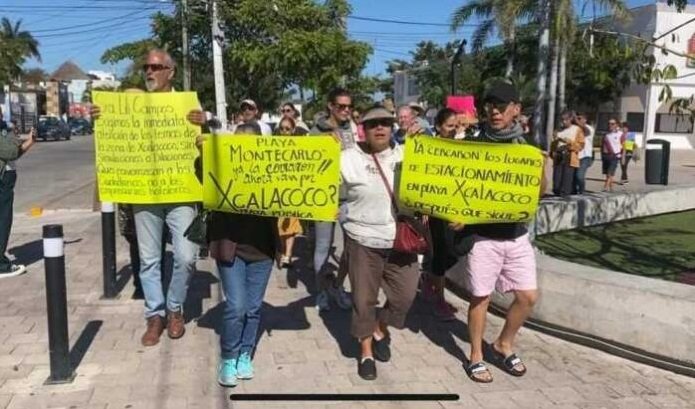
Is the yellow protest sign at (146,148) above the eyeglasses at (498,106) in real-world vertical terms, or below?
below

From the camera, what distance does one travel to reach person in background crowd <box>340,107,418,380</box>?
4.37 meters

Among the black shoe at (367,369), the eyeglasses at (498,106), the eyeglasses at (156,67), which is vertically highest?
the eyeglasses at (156,67)

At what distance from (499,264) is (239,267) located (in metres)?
1.58

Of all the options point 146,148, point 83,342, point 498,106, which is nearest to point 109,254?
point 83,342

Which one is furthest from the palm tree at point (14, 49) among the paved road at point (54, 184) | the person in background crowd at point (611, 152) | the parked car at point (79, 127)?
the person in background crowd at point (611, 152)

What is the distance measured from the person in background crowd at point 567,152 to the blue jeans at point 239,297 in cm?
930

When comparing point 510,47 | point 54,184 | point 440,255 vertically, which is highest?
point 510,47

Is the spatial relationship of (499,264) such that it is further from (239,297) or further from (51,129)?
(51,129)

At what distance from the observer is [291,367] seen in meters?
4.75

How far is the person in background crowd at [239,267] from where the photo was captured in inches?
171

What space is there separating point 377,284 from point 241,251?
877 mm

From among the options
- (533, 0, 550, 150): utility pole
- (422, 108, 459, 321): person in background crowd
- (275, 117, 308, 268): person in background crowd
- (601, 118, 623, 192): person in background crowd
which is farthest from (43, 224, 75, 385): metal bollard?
(533, 0, 550, 150): utility pole

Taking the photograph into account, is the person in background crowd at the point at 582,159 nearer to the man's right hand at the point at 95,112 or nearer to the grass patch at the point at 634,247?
the grass patch at the point at 634,247

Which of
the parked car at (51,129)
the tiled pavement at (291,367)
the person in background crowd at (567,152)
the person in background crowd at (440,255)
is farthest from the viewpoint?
the parked car at (51,129)
